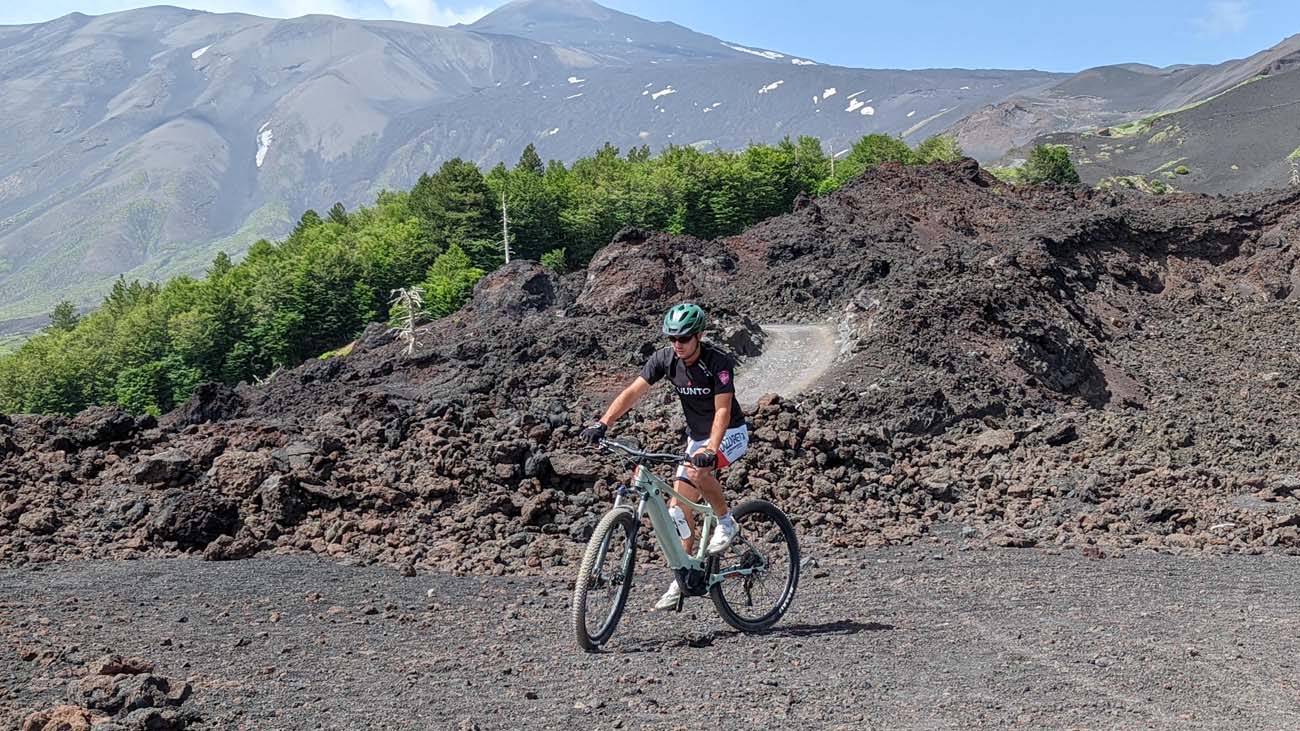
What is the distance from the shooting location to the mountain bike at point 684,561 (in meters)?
7.44

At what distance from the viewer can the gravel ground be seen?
643cm

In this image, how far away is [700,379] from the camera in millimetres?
7781

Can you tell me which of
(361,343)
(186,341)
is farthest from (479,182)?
(361,343)

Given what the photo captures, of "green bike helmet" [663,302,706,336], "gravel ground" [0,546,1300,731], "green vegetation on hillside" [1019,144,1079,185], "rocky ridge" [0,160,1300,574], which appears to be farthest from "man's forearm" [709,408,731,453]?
"green vegetation on hillside" [1019,144,1079,185]

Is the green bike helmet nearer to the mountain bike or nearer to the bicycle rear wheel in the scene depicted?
the mountain bike

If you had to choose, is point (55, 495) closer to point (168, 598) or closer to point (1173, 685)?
point (168, 598)

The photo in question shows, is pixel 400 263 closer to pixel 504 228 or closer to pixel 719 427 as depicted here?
pixel 504 228

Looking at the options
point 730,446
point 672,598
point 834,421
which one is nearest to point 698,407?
A: point 730,446

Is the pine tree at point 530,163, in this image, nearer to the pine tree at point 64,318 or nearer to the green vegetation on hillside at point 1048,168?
the green vegetation on hillside at point 1048,168

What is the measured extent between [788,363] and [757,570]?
63.1 ft

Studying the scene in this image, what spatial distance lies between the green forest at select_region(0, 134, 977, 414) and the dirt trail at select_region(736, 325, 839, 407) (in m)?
35.3

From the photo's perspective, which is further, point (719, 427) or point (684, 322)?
point (719, 427)

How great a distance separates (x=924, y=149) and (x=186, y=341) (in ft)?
202

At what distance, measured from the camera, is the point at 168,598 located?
29.8ft
